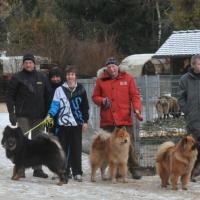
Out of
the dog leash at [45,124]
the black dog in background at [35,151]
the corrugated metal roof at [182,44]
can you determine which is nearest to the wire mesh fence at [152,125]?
the dog leash at [45,124]

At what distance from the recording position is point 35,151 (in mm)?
10797

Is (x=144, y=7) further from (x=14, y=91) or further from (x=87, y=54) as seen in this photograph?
(x=14, y=91)

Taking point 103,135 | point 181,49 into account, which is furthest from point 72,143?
point 181,49

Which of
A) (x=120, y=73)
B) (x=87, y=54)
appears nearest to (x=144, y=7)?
(x=87, y=54)

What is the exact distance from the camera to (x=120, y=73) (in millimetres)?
11352

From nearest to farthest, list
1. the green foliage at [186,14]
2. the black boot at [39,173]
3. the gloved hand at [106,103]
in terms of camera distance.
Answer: the gloved hand at [106,103] → the black boot at [39,173] → the green foliage at [186,14]

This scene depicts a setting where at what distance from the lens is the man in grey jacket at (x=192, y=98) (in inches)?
426

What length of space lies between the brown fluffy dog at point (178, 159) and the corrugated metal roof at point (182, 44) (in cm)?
2016

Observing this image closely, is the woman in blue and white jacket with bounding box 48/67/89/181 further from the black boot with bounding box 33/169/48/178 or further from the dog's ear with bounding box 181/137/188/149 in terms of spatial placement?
the dog's ear with bounding box 181/137/188/149

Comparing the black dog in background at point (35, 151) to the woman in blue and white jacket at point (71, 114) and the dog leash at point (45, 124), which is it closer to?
the dog leash at point (45, 124)

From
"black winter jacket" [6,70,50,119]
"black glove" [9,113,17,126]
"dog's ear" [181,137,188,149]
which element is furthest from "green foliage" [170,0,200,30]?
"dog's ear" [181,137,188,149]

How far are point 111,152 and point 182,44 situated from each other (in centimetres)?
2139

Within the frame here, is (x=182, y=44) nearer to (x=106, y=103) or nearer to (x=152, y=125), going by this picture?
(x=152, y=125)

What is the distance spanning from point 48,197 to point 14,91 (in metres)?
2.68
